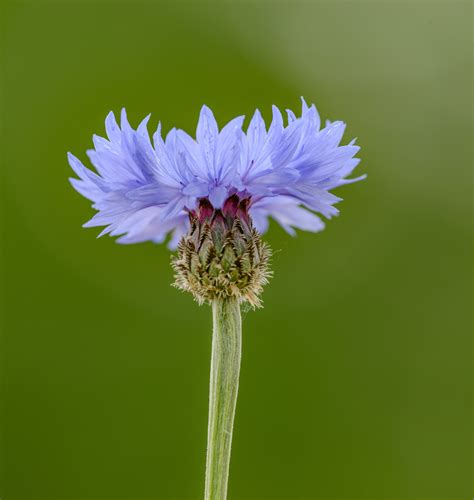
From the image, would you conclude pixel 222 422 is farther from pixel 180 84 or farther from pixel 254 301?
pixel 180 84

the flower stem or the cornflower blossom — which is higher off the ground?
the cornflower blossom

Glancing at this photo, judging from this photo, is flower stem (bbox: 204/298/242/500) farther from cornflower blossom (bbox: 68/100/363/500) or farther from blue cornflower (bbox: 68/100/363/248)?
blue cornflower (bbox: 68/100/363/248)

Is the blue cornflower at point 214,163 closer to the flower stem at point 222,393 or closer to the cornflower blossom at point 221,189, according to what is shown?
the cornflower blossom at point 221,189

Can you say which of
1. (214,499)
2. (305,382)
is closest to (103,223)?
(214,499)

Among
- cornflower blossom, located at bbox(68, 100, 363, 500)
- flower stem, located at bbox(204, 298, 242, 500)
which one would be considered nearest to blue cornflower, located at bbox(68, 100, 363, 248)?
cornflower blossom, located at bbox(68, 100, 363, 500)

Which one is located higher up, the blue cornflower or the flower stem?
the blue cornflower

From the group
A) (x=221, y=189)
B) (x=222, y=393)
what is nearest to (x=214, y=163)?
(x=221, y=189)
